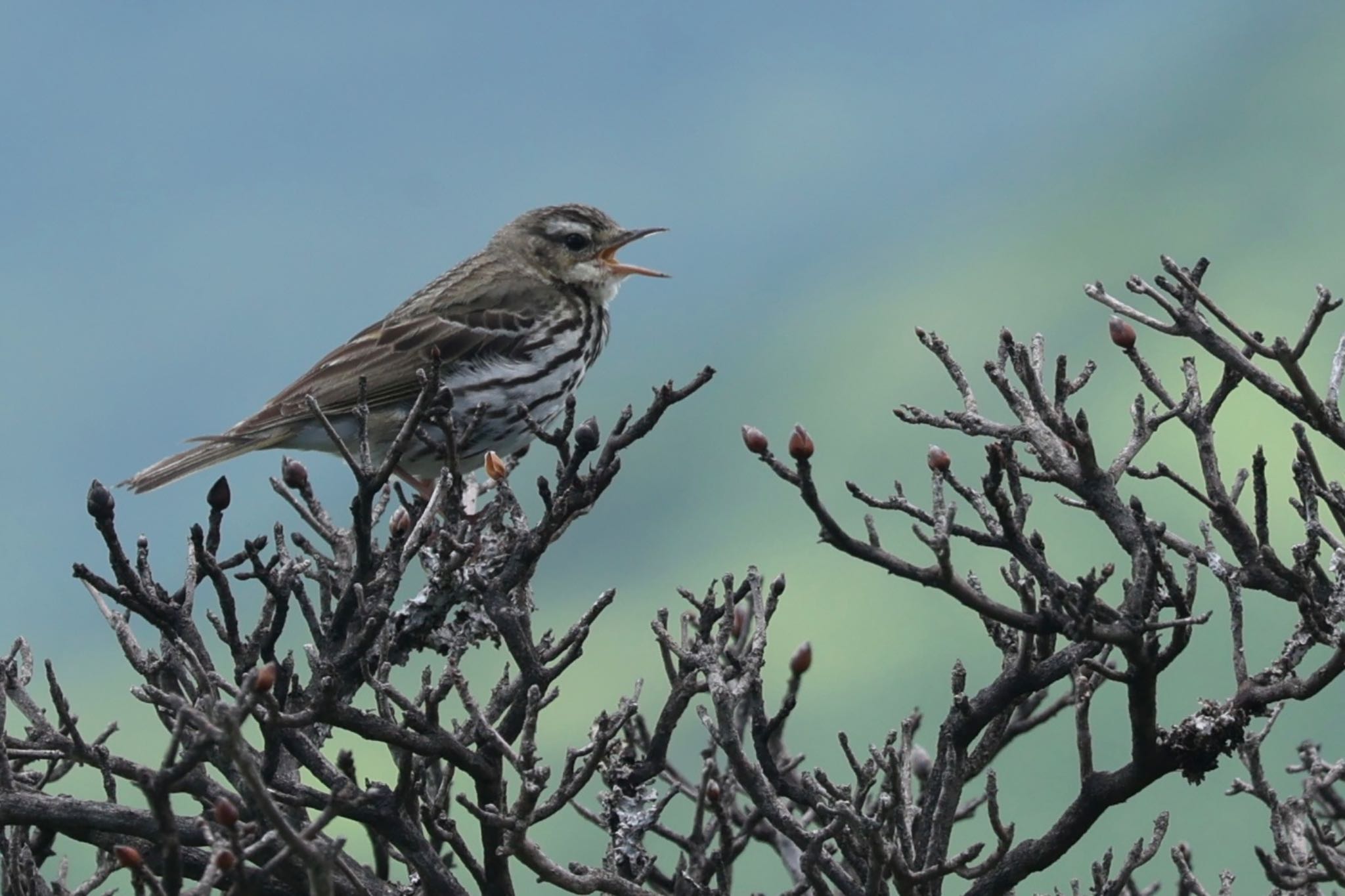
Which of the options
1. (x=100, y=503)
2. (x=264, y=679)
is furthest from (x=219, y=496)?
(x=264, y=679)

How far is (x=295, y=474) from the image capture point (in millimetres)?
7516

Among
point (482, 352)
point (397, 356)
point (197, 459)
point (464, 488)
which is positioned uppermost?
point (397, 356)

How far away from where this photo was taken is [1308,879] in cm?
608

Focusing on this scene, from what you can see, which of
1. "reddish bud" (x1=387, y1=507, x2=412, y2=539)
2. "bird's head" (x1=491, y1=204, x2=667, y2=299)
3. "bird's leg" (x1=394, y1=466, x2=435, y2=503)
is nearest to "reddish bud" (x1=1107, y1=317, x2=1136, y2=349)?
"reddish bud" (x1=387, y1=507, x2=412, y2=539)

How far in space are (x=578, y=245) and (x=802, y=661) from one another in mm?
7305

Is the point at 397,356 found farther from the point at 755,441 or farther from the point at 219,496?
the point at 755,441

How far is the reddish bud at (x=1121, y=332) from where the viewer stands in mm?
6242

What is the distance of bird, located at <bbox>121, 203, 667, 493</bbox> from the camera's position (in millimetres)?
10297

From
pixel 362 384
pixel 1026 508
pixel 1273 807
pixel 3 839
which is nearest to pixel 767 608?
pixel 1026 508

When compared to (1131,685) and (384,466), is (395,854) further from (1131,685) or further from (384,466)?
(1131,685)

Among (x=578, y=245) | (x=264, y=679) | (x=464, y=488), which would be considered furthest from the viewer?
(x=578, y=245)

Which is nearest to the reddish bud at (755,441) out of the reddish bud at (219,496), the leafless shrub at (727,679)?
the leafless shrub at (727,679)

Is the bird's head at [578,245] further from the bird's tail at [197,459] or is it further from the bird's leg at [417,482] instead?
the bird's tail at [197,459]

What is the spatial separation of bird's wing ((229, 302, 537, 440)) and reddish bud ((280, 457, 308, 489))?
2.78 meters
